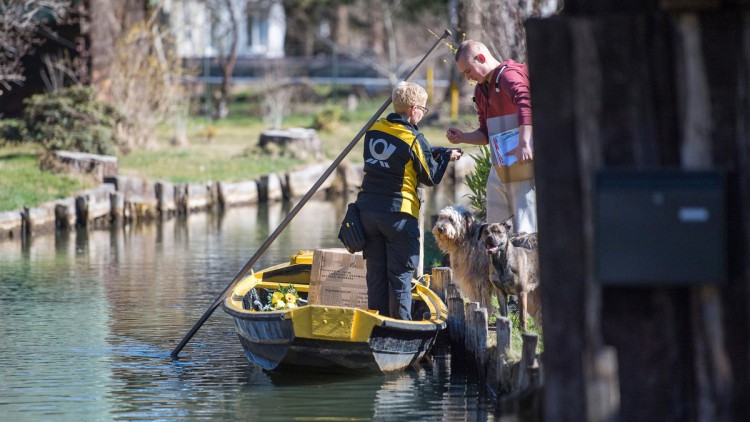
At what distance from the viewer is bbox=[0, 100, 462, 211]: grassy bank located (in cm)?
2059

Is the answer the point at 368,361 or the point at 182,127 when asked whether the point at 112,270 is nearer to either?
the point at 368,361

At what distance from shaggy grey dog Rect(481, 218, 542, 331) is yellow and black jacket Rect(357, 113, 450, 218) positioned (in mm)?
629

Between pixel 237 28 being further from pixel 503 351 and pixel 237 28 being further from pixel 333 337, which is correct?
pixel 503 351

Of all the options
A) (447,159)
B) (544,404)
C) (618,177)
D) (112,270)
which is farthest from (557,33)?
(112,270)

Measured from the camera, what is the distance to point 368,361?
9.22 metres

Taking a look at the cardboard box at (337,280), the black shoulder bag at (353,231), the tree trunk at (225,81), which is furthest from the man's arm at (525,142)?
the tree trunk at (225,81)

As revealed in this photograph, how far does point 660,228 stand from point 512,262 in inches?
179

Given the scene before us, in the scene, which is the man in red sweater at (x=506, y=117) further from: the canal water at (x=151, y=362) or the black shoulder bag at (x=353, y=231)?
the canal water at (x=151, y=362)

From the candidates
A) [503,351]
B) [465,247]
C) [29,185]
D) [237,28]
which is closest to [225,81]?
[237,28]

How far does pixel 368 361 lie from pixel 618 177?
4807 millimetres

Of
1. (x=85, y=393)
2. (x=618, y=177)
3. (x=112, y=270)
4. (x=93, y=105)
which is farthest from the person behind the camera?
(x=93, y=105)

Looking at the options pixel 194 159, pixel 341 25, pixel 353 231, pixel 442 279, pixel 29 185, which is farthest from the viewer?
pixel 341 25

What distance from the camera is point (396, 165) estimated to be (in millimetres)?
8984

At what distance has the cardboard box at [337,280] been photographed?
10.2 m
